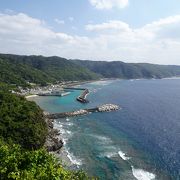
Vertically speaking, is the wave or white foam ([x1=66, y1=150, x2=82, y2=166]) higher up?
the wave

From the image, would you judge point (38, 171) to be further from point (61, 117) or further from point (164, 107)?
point (164, 107)

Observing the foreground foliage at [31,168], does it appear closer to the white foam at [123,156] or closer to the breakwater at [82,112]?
the white foam at [123,156]

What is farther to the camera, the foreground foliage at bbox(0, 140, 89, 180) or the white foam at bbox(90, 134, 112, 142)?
the white foam at bbox(90, 134, 112, 142)

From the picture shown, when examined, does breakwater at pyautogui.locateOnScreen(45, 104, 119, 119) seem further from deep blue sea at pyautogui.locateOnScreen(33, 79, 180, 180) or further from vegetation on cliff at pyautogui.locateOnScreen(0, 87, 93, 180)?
vegetation on cliff at pyautogui.locateOnScreen(0, 87, 93, 180)

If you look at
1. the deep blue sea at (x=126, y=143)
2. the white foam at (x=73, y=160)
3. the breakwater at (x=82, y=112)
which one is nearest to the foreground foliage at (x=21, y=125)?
the white foam at (x=73, y=160)

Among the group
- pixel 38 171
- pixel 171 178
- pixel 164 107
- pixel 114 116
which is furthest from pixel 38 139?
pixel 164 107

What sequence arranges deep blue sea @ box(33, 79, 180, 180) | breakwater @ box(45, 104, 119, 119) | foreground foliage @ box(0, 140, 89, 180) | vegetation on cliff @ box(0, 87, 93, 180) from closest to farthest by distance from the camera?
foreground foliage @ box(0, 140, 89, 180), vegetation on cliff @ box(0, 87, 93, 180), deep blue sea @ box(33, 79, 180, 180), breakwater @ box(45, 104, 119, 119)

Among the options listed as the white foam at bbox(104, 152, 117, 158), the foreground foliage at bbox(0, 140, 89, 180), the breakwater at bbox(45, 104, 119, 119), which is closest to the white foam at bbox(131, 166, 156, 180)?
the white foam at bbox(104, 152, 117, 158)

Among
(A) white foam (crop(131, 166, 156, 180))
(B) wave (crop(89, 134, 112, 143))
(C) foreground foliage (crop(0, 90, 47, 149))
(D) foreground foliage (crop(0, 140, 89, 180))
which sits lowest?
(A) white foam (crop(131, 166, 156, 180))
